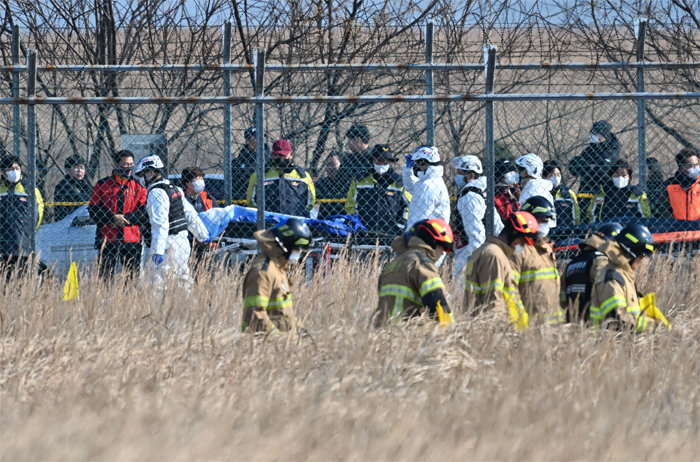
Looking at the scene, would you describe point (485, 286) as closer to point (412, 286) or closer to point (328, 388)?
point (412, 286)

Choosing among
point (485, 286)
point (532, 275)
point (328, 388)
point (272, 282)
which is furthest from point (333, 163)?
point (328, 388)

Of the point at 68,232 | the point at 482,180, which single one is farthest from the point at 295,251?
the point at 68,232

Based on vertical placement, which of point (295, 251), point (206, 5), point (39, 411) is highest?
point (206, 5)

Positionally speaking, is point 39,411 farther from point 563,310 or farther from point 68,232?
point 68,232

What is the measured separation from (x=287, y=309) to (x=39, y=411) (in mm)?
2079

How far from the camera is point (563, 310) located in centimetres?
820

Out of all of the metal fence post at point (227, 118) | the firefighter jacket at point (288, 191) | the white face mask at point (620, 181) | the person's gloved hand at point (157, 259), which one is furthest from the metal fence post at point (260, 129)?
the white face mask at point (620, 181)

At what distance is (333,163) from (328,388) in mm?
6315

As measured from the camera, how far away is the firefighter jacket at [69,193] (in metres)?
12.7

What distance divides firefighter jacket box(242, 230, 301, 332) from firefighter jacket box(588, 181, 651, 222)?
16.4 feet

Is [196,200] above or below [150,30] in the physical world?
below

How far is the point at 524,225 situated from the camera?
8039 millimetres

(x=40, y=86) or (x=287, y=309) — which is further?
(x=40, y=86)

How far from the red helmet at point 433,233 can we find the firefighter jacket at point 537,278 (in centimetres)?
83
